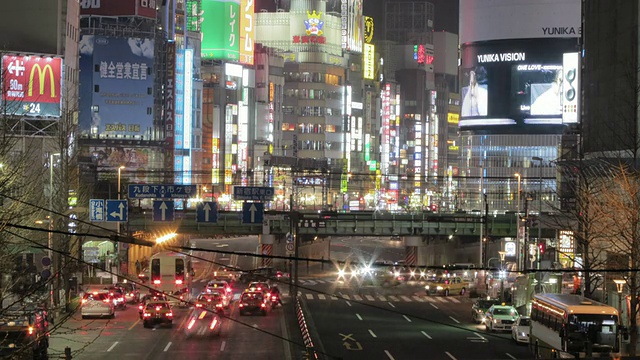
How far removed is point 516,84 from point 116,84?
165 feet

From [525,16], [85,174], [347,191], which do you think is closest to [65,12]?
[85,174]

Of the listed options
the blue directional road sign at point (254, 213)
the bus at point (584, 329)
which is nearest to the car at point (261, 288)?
the blue directional road sign at point (254, 213)

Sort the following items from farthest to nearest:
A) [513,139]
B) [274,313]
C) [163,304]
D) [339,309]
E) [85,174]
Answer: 1. [513,139]
2. [85,174]
3. [339,309]
4. [274,313]
5. [163,304]

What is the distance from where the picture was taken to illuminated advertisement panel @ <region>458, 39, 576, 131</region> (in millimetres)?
141500

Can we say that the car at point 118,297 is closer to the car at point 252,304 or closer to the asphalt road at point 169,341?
the asphalt road at point 169,341

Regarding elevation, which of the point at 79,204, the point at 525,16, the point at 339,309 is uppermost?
the point at 525,16

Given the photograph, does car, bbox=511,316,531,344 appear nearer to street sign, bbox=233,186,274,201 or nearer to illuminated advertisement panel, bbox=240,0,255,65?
street sign, bbox=233,186,274,201

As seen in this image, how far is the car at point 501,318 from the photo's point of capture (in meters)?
52.5

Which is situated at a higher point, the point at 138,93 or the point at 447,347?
the point at 138,93

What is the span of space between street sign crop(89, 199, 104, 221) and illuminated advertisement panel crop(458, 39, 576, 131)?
8717 centimetres

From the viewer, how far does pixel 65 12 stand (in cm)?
9100

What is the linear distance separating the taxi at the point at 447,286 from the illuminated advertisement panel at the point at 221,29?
332ft

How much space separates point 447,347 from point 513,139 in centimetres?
11361

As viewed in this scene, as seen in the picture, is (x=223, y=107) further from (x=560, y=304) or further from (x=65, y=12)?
(x=560, y=304)
